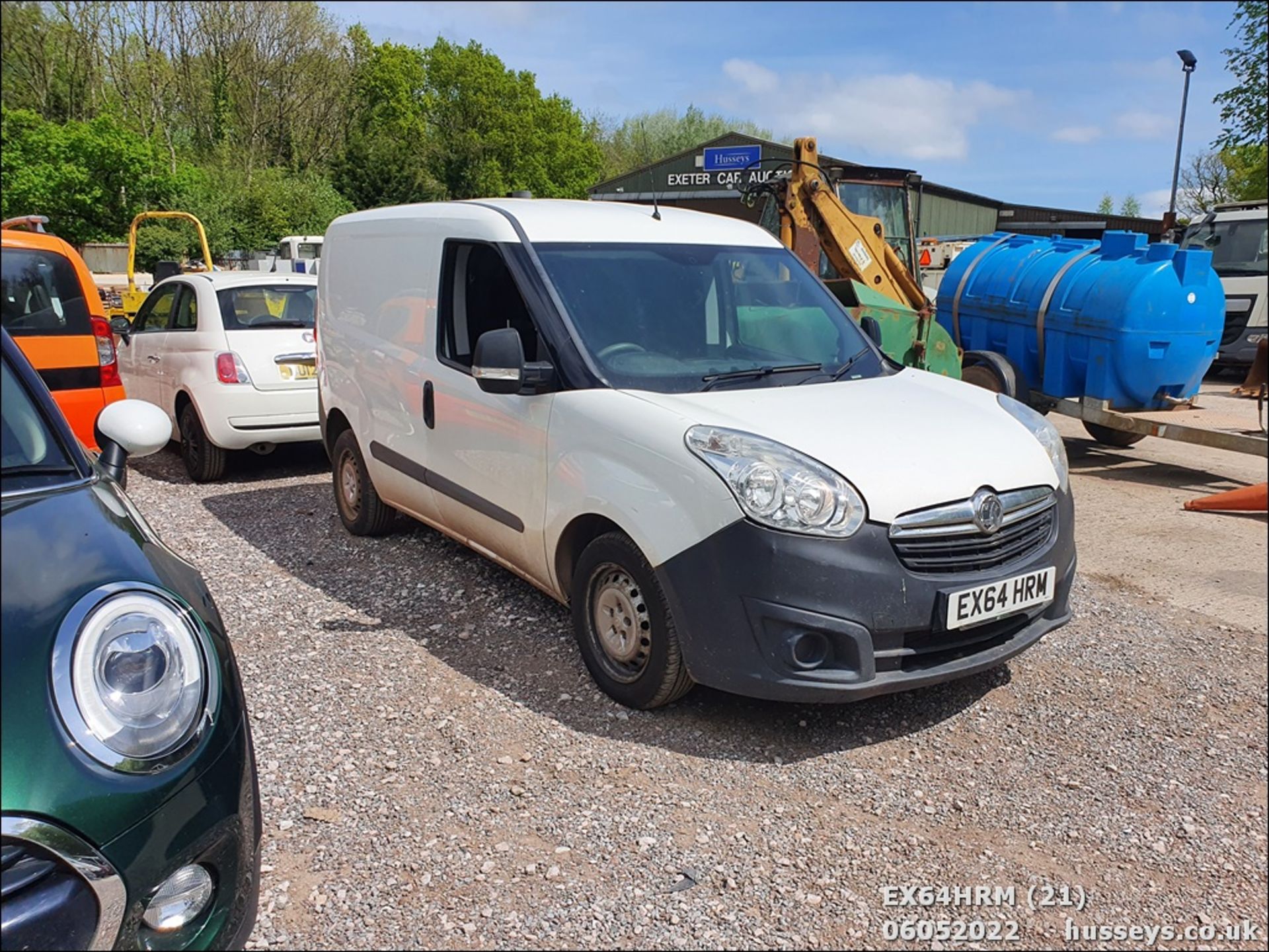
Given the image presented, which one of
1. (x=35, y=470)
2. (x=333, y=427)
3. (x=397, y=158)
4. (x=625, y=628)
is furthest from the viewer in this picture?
(x=397, y=158)

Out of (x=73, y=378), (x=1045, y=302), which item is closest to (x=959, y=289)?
(x=1045, y=302)

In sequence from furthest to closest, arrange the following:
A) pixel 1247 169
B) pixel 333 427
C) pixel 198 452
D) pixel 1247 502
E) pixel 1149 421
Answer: pixel 198 452 < pixel 1149 421 < pixel 333 427 < pixel 1247 169 < pixel 1247 502

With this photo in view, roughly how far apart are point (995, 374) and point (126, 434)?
7.54 m

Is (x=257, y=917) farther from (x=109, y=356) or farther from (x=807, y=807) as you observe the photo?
(x=109, y=356)

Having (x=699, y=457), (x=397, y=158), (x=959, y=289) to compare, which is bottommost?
(x=699, y=457)

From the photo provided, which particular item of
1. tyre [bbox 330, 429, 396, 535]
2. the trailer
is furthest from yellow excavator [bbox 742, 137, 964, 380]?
tyre [bbox 330, 429, 396, 535]

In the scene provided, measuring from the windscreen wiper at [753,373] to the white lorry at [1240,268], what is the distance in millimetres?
1544

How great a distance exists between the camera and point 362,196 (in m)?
34.3

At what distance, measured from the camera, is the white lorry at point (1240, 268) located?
6.21 ft

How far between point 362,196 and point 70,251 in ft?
99.5

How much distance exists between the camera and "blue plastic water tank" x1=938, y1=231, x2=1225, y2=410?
806 cm

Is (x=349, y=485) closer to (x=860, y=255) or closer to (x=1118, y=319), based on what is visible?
(x=860, y=255)

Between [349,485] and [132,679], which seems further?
[349,485]

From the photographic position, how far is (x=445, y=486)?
496 cm
